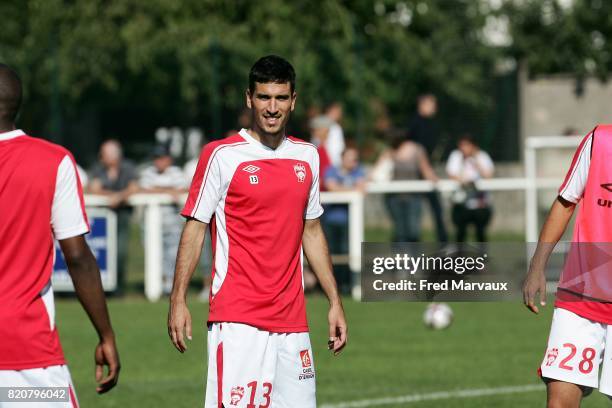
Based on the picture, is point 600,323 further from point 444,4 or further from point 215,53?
point 444,4

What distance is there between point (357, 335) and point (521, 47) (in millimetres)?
32078

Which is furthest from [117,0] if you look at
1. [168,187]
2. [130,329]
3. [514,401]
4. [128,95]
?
→ [514,401]

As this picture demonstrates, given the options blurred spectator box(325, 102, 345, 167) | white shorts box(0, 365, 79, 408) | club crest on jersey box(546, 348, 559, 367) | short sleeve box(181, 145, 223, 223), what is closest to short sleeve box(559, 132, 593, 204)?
club crest on jersey box(546, 348, 559, 367)

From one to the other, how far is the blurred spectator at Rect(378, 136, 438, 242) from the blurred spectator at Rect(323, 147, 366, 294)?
1.95ft

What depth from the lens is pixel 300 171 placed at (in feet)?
22.2

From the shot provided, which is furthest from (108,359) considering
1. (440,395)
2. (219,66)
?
(219,66)

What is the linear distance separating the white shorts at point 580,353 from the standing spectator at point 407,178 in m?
11.9

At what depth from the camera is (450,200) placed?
2042cm

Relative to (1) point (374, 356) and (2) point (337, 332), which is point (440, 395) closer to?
(1) point (374, 356)

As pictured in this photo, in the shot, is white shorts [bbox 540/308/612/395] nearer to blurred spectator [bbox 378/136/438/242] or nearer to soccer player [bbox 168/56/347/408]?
soccer player [bbox 168/56/347/408]

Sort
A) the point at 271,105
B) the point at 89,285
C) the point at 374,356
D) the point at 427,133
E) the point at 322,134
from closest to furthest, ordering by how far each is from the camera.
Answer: the point at 89,285 → the point at 271,105 → the point at 374,356 → the point at 322,134 → the point at 427,133

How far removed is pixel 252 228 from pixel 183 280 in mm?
418

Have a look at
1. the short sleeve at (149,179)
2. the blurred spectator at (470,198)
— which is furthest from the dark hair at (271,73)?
the blurred spectator at (470,198)

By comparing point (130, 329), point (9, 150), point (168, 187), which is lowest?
point (130, 329)
